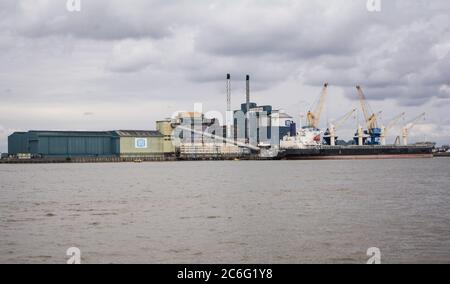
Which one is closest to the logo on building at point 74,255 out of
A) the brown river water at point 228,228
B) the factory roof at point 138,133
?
the brown river water at point 228,228

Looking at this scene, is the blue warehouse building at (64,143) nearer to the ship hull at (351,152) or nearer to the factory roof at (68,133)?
the factory roof at (68,133)

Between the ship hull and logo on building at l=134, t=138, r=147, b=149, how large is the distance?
3704 centimetres

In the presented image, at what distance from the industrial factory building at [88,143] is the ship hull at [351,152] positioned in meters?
36.9

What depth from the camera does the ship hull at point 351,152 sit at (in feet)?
440

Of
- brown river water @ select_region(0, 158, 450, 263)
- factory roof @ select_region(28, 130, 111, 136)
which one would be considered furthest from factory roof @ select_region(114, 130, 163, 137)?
brown river water @ select_region(0, 158, 450, 263)

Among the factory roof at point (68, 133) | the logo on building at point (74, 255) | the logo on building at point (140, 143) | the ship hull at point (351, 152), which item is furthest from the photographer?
the logo on building at point (140, 143)

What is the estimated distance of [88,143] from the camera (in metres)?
146

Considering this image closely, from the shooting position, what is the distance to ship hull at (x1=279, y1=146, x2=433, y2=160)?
13412 cm

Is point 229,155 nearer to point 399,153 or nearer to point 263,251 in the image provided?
point 399,153

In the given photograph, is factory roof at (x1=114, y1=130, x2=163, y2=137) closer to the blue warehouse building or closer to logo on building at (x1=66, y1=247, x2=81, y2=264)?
the blue warehouse building

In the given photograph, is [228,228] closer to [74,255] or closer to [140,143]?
[74,255]
